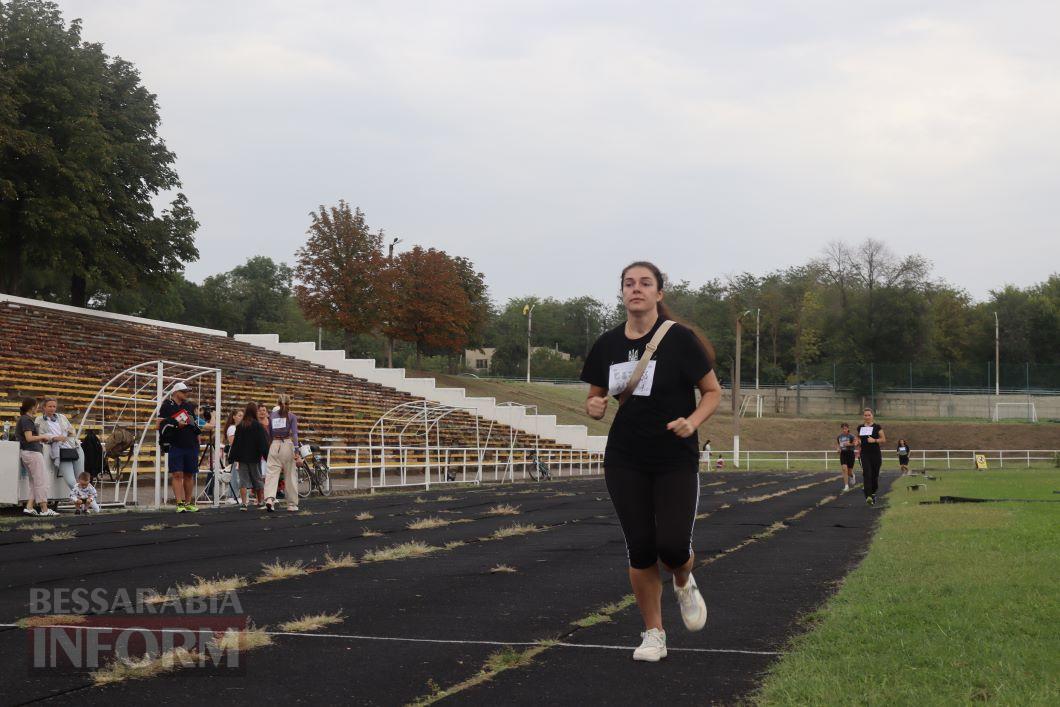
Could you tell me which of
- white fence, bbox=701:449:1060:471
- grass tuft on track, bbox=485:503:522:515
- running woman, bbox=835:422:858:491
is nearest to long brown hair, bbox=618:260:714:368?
grass tuft on track, bbox=485:503:522:515

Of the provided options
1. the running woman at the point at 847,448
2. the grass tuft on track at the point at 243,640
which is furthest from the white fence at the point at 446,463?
the grass tuft on track at the point at 243,640

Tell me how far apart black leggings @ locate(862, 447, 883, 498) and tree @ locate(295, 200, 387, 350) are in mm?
51008

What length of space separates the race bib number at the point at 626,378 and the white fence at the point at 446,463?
20897 millimetres

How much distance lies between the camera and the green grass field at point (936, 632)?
17.2ft

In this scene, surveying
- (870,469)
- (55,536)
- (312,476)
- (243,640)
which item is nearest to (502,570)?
(243,640)

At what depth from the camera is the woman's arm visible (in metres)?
Result: 5.82

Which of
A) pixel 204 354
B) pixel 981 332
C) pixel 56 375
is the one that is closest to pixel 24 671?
pixel 56 375

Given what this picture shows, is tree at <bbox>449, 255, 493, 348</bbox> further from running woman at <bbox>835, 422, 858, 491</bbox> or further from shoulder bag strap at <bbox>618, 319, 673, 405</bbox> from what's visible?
shoulder bag strap at <bbox>618, 319, 673, 405</bbox>

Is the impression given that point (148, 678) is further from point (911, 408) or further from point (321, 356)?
point (911, 408)

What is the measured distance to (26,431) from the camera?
1708cm

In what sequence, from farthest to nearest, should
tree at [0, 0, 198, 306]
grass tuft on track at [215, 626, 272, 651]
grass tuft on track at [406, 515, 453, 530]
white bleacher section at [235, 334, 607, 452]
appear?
1. white bleacher section at [235, 334, 607, 452]
2. tree at [0, 0, 198, 306]
3. grass tuft on track at [406, 515, 453, 530]
4. grass tuft on track at [215, 626, 272, 651]

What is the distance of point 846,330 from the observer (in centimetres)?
10538

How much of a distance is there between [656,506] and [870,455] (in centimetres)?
1800

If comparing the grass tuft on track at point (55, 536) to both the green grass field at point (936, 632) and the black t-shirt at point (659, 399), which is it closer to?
the green grass field at point (936, 632)
